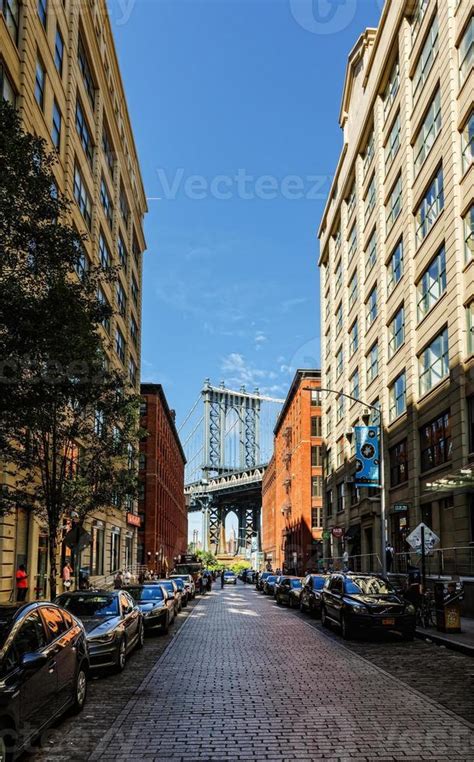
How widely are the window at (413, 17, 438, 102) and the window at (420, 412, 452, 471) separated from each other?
14.3m

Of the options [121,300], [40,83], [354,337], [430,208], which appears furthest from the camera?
[354,337]

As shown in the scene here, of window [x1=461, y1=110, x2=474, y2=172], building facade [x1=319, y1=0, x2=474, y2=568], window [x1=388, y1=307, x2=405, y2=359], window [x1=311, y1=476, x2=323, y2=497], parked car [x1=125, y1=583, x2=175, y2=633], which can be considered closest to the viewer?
parked car [x1=125, y1=583, x2=175, y2=633]

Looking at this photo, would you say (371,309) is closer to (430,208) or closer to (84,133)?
(430,208)

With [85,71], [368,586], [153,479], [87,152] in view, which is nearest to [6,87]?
[87,152]

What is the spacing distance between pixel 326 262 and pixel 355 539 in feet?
88.7

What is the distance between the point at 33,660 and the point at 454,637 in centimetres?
1246

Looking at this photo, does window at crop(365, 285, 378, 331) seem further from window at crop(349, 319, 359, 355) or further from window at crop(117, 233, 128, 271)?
window at crop(117, 233, 128, 271)

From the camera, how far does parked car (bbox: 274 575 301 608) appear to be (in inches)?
1246

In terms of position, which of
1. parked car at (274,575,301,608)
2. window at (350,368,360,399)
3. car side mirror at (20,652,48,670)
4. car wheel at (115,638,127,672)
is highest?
window at (350,368,360,399)

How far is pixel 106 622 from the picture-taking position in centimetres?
1305

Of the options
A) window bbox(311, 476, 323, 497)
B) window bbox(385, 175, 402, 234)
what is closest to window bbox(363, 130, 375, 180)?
window bbox(385, 175, 402, 234)

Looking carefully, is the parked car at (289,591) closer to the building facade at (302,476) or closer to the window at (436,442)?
the window at (436,442)

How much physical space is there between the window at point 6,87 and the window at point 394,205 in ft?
64.5

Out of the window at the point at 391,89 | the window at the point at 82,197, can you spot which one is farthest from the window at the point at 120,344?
the window at the point at 391,89
